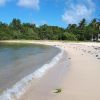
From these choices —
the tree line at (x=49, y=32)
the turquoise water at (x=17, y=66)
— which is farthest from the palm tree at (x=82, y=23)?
the turquoise water at (x=17, y=66)

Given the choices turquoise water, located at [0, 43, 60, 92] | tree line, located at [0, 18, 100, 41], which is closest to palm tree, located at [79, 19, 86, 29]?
tree line, located at [0, 18, 100, 41]

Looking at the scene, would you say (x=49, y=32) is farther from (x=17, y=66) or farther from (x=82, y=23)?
(x=17, y=66)

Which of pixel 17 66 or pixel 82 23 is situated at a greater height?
pixel 82 23

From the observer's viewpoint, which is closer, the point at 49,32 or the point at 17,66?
the point at 17,66

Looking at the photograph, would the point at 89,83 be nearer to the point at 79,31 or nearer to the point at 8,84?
the point at 8,84

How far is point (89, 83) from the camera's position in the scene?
344 inches

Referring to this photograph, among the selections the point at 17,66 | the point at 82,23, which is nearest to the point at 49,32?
the point at 82,23

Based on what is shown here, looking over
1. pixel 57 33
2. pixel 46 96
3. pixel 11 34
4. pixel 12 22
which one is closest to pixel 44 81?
pixel 46 96

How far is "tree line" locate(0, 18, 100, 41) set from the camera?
9075 centimetres

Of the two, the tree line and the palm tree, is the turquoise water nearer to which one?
the tree line

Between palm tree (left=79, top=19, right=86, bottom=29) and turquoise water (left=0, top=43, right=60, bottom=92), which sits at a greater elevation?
palm tree (left=79, top=19, right=86, bottom=29)

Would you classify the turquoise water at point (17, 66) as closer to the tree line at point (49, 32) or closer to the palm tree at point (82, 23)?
the tree line at point (49, 32)

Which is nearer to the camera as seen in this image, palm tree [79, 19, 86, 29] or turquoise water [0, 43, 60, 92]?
turquoise water [0, 43, 60, 92]

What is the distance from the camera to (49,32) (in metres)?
98.9
